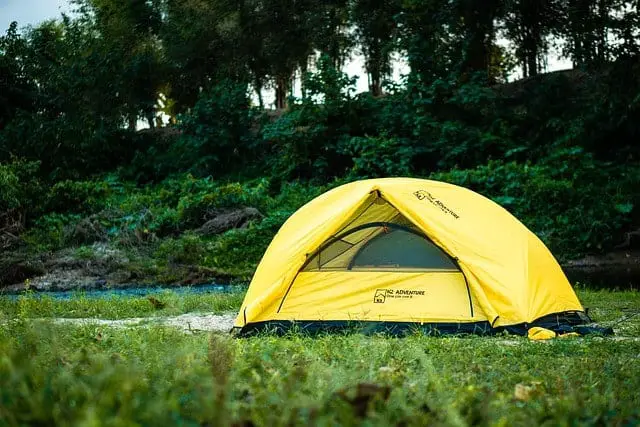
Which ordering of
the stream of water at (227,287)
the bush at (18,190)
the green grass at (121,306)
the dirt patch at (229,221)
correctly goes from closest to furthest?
the green grass at (121,306), the stream of water at (227,287), the dirt patch at (229,221), the bush at (18,190)

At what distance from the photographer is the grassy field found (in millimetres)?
2412

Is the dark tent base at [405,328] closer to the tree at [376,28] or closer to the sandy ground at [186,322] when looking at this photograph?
the sandy ground at [186,322]

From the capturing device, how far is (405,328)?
342 inches

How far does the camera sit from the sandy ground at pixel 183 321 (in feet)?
31.5

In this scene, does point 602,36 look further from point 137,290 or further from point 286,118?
point 137,290

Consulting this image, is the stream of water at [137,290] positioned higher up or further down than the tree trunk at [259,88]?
further down

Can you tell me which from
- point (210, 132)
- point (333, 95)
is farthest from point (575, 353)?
point (210, 132)

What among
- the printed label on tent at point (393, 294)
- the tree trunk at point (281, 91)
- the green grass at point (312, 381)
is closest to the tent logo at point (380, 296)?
the printed label on tent at point (393, 294)

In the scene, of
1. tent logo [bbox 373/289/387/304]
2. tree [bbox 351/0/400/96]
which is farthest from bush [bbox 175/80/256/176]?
tent logo [bbox 373/289/387/304]

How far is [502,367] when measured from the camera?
5.94m

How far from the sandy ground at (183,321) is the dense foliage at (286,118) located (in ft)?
25.5

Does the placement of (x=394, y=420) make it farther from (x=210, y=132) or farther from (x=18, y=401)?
(x=210, y=132)

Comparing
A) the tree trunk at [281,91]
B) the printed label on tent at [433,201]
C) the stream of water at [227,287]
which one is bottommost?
the stream of water at [227,287]

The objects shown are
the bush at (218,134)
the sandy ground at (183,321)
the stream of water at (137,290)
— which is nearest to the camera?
the sandy ground at (183,321)
